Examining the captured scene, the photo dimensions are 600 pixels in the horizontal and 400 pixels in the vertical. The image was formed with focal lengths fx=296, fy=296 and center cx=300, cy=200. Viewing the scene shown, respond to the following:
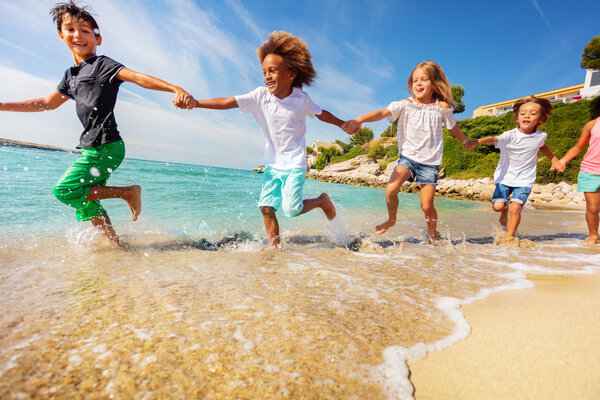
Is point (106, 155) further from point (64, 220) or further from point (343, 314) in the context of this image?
point (343, 314)

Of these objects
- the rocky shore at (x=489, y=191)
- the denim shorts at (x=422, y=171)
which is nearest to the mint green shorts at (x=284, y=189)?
the denim shorts at (x=422, y=171)

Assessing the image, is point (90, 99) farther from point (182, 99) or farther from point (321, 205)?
point (321, 205)

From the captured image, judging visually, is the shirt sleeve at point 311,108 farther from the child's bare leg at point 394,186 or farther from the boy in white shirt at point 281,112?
the child's bare leg at point 394,186

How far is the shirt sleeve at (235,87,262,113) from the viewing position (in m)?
3.01

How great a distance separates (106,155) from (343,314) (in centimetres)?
270

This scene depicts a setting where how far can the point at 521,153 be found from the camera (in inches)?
162

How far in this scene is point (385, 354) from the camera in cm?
112

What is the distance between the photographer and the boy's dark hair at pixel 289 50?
3035 mm

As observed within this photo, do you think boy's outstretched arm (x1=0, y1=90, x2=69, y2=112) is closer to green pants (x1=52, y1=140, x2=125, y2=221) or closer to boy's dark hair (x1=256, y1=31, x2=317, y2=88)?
green pants (x1=52, y1=140, x2=125, y2=221)

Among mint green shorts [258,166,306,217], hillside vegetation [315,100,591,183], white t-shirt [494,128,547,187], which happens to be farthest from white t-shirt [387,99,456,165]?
hillside vegetation [315,100,591,183]

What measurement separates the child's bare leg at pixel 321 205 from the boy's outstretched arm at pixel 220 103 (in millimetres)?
1278

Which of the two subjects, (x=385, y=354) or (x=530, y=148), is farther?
(x=530, y=148)

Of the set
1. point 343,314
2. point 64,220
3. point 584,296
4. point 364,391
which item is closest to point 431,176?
point 584,296

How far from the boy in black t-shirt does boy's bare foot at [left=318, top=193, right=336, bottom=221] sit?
175 cm
